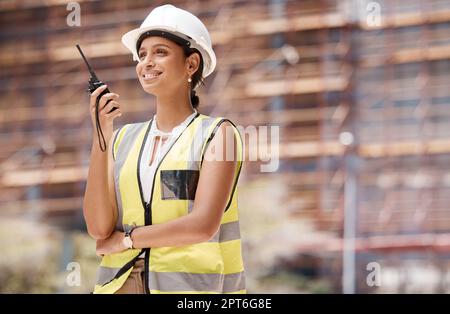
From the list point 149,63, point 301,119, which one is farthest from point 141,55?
point 301,119

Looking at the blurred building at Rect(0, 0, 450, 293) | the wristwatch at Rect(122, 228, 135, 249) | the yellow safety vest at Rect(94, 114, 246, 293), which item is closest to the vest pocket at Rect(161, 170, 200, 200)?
the yellow safety vest at Rect(94, 114, 246, 293)

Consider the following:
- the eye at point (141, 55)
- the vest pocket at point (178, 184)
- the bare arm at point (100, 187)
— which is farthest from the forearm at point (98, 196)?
the eye at point (141, 55)

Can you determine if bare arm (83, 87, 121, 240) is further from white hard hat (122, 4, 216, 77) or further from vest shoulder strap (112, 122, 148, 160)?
white hard hat (122, 4, 216, 77)

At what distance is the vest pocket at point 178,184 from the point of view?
1.74 metres

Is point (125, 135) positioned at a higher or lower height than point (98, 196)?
higher

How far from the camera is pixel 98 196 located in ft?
5.78

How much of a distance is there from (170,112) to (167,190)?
0.21 metres

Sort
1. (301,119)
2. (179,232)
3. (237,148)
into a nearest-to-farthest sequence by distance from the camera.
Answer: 1. (179,232)
2. (237,148)
3. (301,119)

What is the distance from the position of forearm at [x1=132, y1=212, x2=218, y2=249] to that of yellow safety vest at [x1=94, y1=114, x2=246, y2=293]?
3cm

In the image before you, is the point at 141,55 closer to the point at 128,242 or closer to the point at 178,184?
the point at 178,184
